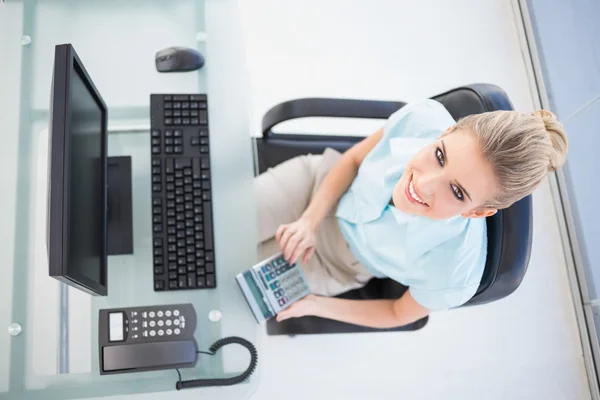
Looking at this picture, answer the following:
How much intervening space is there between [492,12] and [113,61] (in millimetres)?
1586

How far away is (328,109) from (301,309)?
0.48m

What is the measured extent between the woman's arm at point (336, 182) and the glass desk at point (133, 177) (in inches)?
6.2

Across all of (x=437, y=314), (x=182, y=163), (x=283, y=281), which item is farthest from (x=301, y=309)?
(x=437, y=314)

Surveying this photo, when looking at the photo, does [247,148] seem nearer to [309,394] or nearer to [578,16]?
[309,394]

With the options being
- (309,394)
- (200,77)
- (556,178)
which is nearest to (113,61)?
(200,77)

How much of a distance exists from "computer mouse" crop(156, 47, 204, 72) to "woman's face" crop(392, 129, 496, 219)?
568 millimetres

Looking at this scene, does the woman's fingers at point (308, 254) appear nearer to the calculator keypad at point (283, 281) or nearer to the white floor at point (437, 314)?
the calculator keypad at point (283, 281)

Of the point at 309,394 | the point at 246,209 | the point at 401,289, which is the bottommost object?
the point at 309,394

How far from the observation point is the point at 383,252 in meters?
1.12

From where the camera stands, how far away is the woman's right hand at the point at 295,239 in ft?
3.79

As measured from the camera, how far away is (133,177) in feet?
3.75

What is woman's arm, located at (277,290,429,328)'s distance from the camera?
3.72ft

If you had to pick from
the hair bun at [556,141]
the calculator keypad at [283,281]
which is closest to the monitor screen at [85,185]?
the calculator keypad at [283,281]

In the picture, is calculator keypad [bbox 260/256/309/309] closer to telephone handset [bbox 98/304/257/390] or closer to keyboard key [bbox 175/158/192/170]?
telephone handset [bbox 98/304/257/390]
